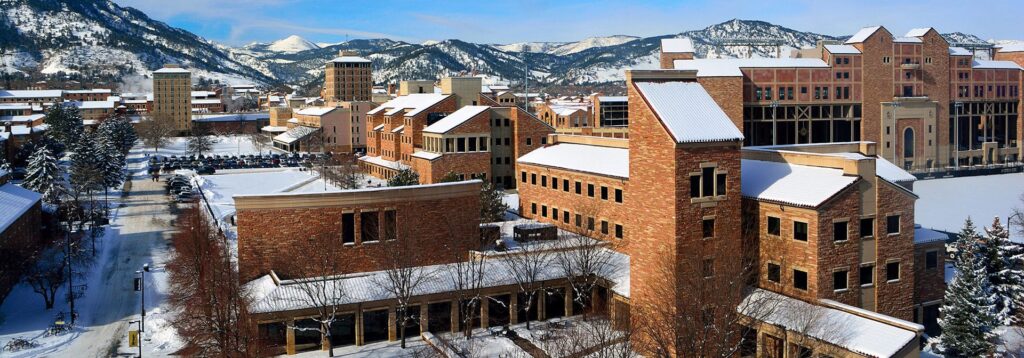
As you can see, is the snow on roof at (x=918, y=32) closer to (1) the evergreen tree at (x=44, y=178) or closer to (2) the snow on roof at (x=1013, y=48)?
(2) the snow on roof at (x=1013, y=48)

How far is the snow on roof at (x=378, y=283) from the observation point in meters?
32.0

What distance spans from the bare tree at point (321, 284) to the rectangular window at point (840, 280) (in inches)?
758

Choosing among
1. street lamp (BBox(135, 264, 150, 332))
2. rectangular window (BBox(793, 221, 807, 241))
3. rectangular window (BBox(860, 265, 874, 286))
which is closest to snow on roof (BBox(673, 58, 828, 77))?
rectangular window (BBox(860, 265, 874, 286))

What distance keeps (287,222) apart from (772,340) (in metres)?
20.9

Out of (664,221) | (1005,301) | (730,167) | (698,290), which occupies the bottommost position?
(1005,301)

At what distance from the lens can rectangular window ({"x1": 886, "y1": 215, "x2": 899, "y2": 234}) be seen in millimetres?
31250

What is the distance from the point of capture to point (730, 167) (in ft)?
101

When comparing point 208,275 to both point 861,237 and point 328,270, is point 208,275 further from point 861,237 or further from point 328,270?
point 861,237

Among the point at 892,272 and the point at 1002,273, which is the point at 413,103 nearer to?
the point at 1002,273

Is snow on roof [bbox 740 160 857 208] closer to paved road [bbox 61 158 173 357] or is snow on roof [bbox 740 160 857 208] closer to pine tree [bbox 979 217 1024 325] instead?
pine tree [bbox 979 217 1024 325]

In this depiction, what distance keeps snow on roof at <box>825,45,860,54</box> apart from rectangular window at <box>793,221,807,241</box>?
60.0 metres

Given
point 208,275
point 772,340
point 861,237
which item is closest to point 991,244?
point 861,237

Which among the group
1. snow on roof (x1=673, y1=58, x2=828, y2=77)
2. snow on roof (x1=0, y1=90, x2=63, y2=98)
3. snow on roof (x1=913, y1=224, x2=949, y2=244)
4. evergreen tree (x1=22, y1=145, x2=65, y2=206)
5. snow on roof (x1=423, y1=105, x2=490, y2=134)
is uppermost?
snow on roof (x1=0, y1=90, x2=63, y2=98)

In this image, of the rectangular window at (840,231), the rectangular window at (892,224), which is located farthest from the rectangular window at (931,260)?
the rectangular window at (840,231)
